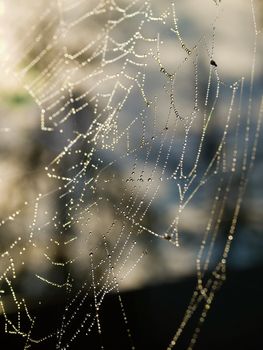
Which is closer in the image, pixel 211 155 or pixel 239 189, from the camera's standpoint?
pixel 211 155

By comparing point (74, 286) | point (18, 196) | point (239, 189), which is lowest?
point (74, 286)

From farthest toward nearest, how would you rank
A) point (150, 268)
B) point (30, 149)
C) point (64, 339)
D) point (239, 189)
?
point (239, 189) < point (150, 268) < point (64, 339) < point (30, 149)

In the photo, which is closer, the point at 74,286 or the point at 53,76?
the point at 53,76

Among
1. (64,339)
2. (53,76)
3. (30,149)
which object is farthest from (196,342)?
(53,76)

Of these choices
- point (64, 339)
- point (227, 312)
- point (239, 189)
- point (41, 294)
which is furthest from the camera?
point (239, 189)

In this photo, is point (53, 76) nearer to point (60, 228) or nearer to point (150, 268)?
point (60, 228)

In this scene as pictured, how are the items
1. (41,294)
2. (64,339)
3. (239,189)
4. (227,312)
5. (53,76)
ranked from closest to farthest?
(53,76) → (64,339) → (41,294) → (227,312) → (239,189)

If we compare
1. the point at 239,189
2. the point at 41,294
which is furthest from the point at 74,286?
the point at 239,189

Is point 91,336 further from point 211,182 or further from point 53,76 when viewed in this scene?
point 53,76

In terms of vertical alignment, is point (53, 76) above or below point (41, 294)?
above
